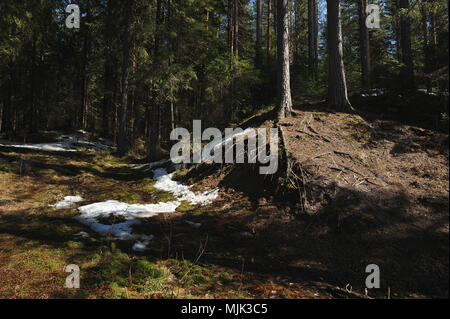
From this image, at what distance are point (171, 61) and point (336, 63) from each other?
8.94 metres

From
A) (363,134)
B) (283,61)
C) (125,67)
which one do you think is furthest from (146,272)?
(125,67)

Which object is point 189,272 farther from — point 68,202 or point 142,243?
point 68,202

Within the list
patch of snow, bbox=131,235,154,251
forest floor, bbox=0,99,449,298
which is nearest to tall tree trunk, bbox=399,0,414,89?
forest floor, bbox=0,99,449,298

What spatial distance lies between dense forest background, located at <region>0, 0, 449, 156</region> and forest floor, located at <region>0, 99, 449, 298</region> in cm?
235

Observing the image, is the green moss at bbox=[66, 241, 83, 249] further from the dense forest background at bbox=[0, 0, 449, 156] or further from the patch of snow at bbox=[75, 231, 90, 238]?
the dense forest background at bbox=[0, 0, 449, 156]

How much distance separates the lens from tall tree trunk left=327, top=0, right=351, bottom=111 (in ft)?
28.5

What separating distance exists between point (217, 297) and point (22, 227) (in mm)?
4775

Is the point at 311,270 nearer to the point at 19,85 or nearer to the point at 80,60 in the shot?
the point at 80,60

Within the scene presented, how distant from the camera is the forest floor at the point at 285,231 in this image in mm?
3174

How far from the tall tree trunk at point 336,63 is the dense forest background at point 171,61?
74.9 inches

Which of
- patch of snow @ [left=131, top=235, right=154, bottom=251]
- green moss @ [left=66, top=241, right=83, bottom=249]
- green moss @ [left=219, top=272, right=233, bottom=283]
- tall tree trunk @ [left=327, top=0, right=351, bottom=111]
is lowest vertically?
green moss @ [left=219, top=272, right=233, bottom=283]

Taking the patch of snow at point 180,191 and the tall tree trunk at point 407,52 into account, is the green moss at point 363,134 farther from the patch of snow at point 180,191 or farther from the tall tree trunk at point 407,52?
the patch of snow at point 180,191

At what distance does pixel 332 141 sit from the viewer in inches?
277

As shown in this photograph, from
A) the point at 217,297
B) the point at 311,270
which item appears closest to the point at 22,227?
the point at 217,297
